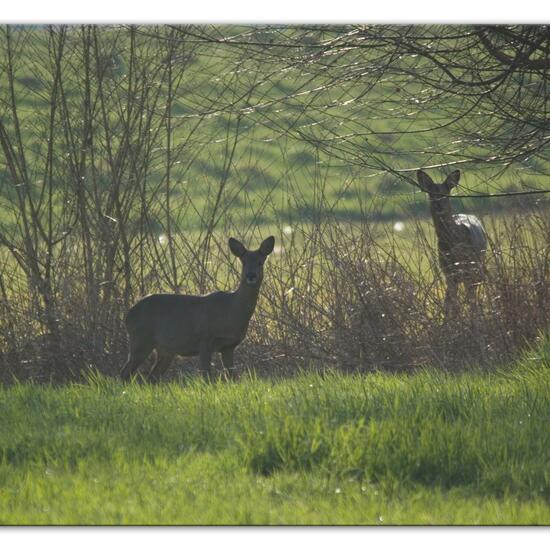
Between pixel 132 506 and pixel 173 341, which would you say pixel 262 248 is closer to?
pixel 173 341

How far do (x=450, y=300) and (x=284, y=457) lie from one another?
3385mm

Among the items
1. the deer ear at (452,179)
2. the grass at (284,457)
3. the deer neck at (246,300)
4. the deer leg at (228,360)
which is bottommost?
the grass at (284,457)

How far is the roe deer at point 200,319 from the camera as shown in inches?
313

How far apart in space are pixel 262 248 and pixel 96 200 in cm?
178

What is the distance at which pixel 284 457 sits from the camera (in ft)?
18.3

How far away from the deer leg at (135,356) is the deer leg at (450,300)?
2.05m

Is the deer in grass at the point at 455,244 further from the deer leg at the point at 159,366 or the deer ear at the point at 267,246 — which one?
the deer leg at the point at 159,366

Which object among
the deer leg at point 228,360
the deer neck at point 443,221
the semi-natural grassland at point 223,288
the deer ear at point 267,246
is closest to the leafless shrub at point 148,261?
the semi-natural grassland at point 223,288

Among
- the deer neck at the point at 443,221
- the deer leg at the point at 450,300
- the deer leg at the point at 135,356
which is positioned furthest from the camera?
the deer neck at the point at 443,221

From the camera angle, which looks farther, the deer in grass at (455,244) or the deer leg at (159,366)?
the deer in grass at (455,244)

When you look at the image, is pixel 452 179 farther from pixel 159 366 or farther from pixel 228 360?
pixel 159 366

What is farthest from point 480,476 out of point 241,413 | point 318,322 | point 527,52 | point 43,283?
point 43,283

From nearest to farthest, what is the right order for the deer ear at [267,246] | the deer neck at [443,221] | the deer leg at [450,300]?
the deer ear at [267,246]
the deer leg at [450,300]
the deer neck at [443,221]

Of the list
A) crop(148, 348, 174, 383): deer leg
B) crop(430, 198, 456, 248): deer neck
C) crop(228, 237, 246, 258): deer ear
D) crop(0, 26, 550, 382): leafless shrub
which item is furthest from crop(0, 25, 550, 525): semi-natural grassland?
Answer: crop(228, 237, 246, 258): deer ear
